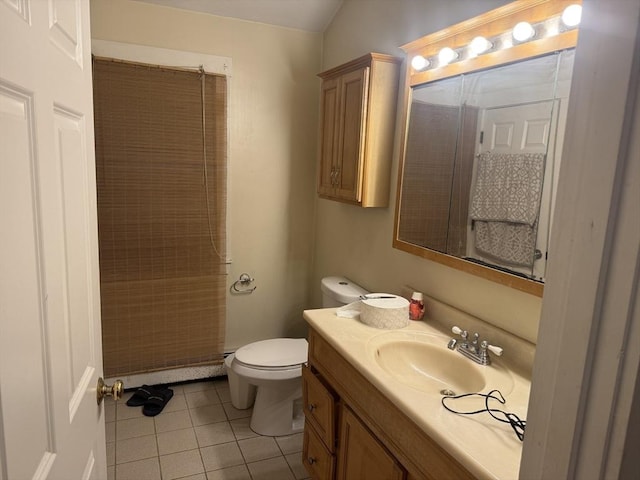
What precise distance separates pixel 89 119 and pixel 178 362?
2212mm

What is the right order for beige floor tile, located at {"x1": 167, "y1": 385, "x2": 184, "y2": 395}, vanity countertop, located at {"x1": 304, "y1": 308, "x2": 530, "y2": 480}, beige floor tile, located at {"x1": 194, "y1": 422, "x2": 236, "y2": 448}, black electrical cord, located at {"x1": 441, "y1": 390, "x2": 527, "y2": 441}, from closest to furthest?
vanity countertop, located at {"x1": 304, "y1": 308, "x2": 530, "y2": 480}, black electrical cord, located at {"x1": 441, "y1": 390, "x2": 527, "y2": 441}, beige floor tile, located at {"x1": 194, "y1": 422, "x2": 236, "y2": 448}, beige floor tile, located at {"x1": 167, "y1": 385, "x2": 184, "y2": 395}

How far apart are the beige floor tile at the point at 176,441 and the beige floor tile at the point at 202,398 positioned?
27cm

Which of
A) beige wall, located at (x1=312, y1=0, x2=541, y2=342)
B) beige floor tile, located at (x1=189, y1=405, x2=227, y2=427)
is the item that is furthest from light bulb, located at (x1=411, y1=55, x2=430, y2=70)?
beige floor tile, located at (x1=189, y1=405, x2=227, y2=427)

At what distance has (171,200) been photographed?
2668 mm

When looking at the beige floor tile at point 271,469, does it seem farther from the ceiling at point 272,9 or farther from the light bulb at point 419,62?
the ceiling at point 272,9

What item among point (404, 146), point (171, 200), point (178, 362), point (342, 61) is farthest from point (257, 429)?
point (342, 61)

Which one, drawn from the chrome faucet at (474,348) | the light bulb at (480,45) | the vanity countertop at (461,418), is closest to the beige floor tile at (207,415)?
the vanity countertop at (461,418)

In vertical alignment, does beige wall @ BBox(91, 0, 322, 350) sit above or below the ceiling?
below

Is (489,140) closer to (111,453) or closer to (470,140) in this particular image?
(470,140)

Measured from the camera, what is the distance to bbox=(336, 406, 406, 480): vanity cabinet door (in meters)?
1.29

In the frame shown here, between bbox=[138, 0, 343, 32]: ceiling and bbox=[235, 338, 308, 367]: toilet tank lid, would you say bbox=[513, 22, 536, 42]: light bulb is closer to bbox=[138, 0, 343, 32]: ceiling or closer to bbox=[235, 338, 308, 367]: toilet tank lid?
bbox=[138, 0, 343, 32]: ceiling

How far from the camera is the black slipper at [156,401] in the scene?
2572mm

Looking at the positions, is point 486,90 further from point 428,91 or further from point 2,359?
point 2,359

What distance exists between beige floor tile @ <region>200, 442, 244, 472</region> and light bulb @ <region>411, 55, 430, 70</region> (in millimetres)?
2066
